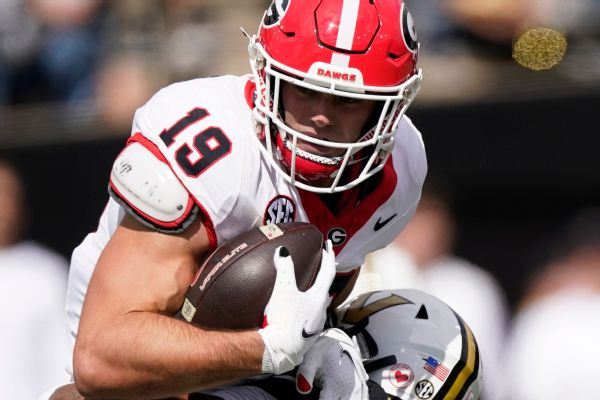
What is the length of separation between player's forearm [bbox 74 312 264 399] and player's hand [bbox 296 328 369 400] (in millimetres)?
199

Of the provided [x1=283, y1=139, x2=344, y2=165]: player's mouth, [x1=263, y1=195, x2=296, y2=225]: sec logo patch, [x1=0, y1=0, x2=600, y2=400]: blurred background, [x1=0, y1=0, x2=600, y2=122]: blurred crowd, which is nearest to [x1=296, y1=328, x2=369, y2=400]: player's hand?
[x1=263, y1=195, x2=296, y2=225]: sec logo patch

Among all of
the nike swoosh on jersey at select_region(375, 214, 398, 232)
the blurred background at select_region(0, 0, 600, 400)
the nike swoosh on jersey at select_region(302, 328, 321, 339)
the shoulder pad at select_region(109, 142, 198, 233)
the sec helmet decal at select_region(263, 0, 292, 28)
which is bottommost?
the blurred background at select_region(0, 0, 600, 400)

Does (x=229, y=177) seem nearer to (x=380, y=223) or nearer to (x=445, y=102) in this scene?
(x=380, y=223)

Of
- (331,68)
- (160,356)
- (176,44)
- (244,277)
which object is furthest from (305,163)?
(176,44)

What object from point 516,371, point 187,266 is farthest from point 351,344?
point 516,371

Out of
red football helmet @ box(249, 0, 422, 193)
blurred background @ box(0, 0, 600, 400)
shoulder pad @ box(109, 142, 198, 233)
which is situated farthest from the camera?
blurred background @ box(0, 0, 600, 400)

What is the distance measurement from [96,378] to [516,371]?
262 cm

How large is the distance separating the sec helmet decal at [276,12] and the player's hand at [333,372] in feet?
2.65

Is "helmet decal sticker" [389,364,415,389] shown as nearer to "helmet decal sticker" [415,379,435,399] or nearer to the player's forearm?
"helmet decal sticker" [415,379,435,399]

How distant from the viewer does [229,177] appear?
2.68 metres

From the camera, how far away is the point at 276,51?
2771mm

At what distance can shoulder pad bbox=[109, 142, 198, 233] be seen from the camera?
2598 mm

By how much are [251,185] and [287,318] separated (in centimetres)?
38

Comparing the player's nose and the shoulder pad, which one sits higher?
the player's nose
